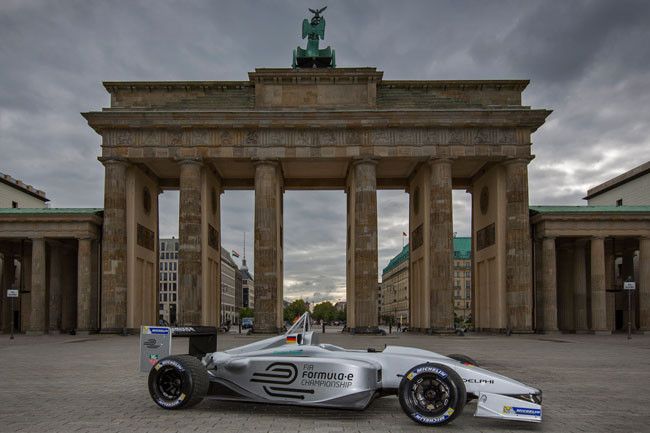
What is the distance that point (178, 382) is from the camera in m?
11.4

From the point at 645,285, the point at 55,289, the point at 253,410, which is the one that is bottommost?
the point at 253,410

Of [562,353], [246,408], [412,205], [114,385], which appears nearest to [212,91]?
[412,205]

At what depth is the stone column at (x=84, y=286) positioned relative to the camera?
47.5m

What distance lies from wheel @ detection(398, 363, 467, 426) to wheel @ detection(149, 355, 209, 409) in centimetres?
337

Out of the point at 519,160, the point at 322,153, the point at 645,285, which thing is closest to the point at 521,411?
the point at 322,153

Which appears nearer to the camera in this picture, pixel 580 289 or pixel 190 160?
pixel 190 160

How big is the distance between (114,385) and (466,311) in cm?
11699

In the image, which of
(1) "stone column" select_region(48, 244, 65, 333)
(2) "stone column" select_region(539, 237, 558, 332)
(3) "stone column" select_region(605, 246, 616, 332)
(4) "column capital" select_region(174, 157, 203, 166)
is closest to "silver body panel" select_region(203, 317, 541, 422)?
(4) "column capital" select_region(174, 157, 203, 166)

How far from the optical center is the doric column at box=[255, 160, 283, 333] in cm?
4681

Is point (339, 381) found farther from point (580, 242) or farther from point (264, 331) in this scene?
point (580, 242)

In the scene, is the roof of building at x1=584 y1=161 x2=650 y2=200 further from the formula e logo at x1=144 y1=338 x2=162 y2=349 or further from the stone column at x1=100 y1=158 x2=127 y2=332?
the formula e logo at x1=144 y1=338 x2=162 y2=349

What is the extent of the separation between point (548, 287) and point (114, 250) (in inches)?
1215

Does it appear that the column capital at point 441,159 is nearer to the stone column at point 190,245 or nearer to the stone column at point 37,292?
the stone column at point 190,245

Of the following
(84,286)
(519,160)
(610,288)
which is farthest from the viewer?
(610,288)
